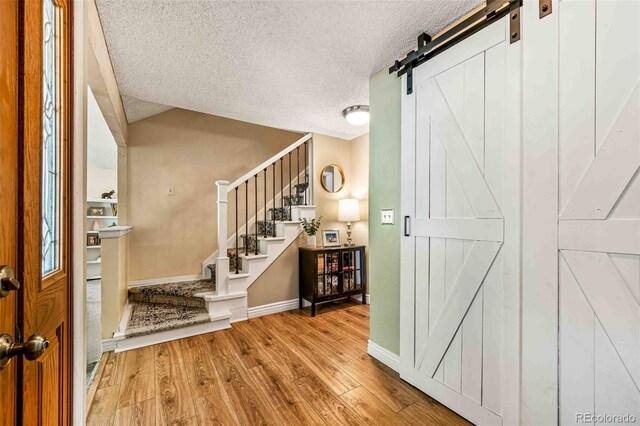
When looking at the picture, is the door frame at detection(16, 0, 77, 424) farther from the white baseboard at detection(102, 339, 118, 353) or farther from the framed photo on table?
the framed photo on table

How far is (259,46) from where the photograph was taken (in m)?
1.84

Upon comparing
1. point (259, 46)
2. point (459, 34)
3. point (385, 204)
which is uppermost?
point (259, 46)

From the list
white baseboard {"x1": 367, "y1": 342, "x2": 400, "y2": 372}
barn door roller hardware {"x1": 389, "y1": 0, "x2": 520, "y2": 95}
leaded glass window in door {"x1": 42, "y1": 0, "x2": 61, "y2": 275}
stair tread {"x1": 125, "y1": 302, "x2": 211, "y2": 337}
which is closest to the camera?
leaded glass window in door {"x1": 42, "y1": 0, "x2": 61, "y2": 275}

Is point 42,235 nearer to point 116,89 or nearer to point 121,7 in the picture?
point 121,7

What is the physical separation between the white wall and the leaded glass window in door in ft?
7.66

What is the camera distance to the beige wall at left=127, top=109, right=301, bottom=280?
3.37 metres

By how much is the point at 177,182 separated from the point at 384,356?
3.25 meters

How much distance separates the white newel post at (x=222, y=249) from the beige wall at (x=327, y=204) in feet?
1.10

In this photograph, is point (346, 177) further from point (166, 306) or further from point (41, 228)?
point (41, 228)

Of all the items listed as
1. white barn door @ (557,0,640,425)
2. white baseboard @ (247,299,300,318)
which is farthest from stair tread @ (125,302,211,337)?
white barn door @ (557,0,640,425)

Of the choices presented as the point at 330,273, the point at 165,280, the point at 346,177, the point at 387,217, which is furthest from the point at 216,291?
the point at 346,177

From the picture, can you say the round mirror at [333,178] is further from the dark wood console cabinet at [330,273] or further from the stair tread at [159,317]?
the stair tread at [159,317]

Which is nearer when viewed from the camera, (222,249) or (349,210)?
(222,249)

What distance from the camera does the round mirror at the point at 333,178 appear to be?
12.2 ft
